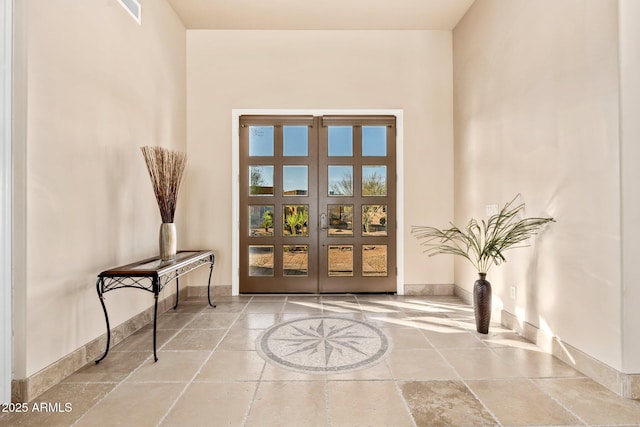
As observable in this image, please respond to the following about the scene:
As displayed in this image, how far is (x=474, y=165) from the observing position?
12.5ft

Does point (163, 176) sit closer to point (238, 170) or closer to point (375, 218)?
point (238, 170)

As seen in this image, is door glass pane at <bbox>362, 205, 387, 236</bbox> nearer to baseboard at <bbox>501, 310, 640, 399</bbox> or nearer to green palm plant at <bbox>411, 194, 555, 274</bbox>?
green palm plant at <bbox>411, 194, 555, 274</bbox>

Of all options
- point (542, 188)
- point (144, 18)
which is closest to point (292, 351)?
point (542, 188)

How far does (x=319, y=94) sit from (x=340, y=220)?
1685mm

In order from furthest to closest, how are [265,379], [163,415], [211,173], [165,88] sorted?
[211,173], [165,88], [265,379], [163,415]

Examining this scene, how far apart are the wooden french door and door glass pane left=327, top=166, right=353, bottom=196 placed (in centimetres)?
1

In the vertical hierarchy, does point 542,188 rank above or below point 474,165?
below

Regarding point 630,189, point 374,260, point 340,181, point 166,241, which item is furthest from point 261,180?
point 630,189

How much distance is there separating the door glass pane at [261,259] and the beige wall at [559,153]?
2.65 meters

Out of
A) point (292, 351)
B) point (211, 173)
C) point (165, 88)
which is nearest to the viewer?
point (292, 351)

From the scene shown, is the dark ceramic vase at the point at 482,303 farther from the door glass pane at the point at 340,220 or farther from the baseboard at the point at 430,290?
the door glass pane at the point at 340,220

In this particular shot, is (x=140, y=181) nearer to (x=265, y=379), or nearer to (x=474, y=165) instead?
(x=265, y=379)

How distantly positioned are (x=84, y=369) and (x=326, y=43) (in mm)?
4267

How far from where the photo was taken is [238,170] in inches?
171
